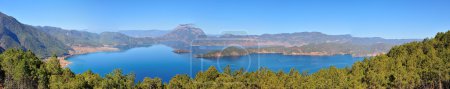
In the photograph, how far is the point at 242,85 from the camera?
38188mm

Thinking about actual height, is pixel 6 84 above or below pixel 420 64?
below

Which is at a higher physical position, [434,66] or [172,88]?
[434,66]

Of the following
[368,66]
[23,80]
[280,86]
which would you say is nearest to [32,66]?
[23,80]

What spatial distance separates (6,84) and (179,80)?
20.9 m

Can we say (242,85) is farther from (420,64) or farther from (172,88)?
(420,64)

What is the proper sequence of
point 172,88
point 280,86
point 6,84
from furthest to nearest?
point 6,84, point 172,88, point 280,86

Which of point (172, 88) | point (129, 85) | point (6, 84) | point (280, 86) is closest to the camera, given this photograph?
point (280, 86)

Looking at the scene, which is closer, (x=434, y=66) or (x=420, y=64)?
(x=434, y=66)

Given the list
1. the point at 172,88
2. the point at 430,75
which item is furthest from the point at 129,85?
the point at 430,75

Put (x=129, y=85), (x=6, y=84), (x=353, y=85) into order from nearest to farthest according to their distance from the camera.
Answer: (x=353, y=85)
(x=129, y=85)
(x=6, y=84)

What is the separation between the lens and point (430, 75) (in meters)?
35.7

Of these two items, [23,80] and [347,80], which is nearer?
[347,80]

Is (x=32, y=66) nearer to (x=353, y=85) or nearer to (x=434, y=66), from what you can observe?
(x=353, y=85)

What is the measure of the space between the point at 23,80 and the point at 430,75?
146 ft
